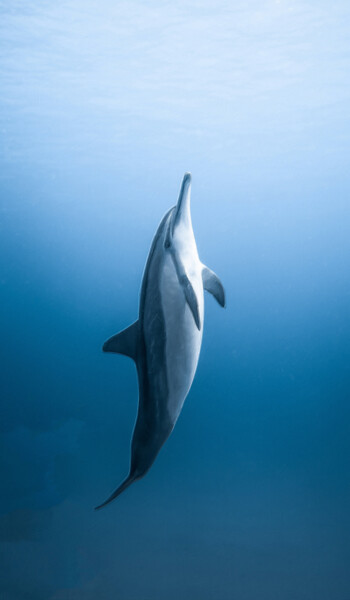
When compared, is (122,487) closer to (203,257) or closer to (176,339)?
(176,339)

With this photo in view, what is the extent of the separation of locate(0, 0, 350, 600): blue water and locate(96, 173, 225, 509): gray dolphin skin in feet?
23.0

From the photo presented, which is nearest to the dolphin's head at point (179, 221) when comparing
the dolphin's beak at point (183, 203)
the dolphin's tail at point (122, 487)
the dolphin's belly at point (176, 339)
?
the dolphin's beak at point (183, 203)

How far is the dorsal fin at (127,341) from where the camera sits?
8.90ft

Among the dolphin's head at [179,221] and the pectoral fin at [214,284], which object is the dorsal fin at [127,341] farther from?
the pectoral fin at [214,284]

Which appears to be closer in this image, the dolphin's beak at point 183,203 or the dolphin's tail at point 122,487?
the dolphin's tail at point 122,487

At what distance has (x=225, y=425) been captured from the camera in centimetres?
2286

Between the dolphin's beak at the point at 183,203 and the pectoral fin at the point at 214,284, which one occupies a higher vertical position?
the dolphin's beak at the point at 183,203

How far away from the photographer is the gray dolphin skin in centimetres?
246

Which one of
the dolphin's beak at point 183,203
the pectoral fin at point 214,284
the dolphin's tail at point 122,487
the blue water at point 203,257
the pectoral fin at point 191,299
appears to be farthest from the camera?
the blue water at point 203,257

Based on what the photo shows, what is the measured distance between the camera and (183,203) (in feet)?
9.05

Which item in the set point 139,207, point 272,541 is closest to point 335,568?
point 272,541

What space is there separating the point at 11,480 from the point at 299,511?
337 inches

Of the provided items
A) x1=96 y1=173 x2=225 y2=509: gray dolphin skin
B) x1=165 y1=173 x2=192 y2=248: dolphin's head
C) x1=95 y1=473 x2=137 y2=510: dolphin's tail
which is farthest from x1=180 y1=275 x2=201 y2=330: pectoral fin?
x1=95 y1=473 x2=137 y2=510: dolphin's tail

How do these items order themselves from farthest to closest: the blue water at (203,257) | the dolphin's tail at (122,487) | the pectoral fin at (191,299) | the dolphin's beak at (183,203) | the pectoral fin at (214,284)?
1. the blue water at (203,257)
2. the pectoral fin at (214,284)
3. the dolphin's beak at (183,203)
4. the pectoral fin at (191,299)
5. the dolphin's tail at (122,487)
